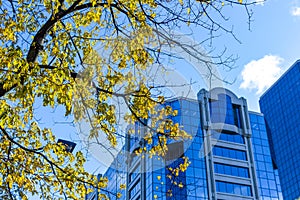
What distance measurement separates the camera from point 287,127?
8744 cm

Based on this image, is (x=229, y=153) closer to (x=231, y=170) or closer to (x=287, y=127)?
(x=231, y=170)

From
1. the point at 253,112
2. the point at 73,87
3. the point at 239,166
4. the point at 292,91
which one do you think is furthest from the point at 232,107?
the point at 73,87

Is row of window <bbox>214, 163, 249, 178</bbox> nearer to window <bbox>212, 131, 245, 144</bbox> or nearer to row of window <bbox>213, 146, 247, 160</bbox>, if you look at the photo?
row of window <bbox>213, 146, 247, 160</bbox>

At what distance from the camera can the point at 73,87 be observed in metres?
5.01

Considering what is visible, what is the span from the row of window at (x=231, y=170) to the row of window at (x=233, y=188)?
1.30m

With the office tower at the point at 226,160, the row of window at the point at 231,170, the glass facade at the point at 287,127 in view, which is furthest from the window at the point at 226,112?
the glass facade at the point at 287,127

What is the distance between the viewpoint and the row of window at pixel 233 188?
142 ft

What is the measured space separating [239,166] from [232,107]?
7905 mm

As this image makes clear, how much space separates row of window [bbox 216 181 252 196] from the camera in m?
43.4

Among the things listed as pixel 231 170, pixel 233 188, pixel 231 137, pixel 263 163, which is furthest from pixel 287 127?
pixel 233 188

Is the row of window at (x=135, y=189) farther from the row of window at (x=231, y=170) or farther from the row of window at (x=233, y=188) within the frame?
the row of window at (x=231, y=170)

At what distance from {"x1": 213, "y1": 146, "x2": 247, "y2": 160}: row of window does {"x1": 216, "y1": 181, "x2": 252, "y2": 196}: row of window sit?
351 cm

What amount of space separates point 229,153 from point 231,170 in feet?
7.24

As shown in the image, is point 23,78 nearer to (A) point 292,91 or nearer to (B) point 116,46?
(B) point 116,46
